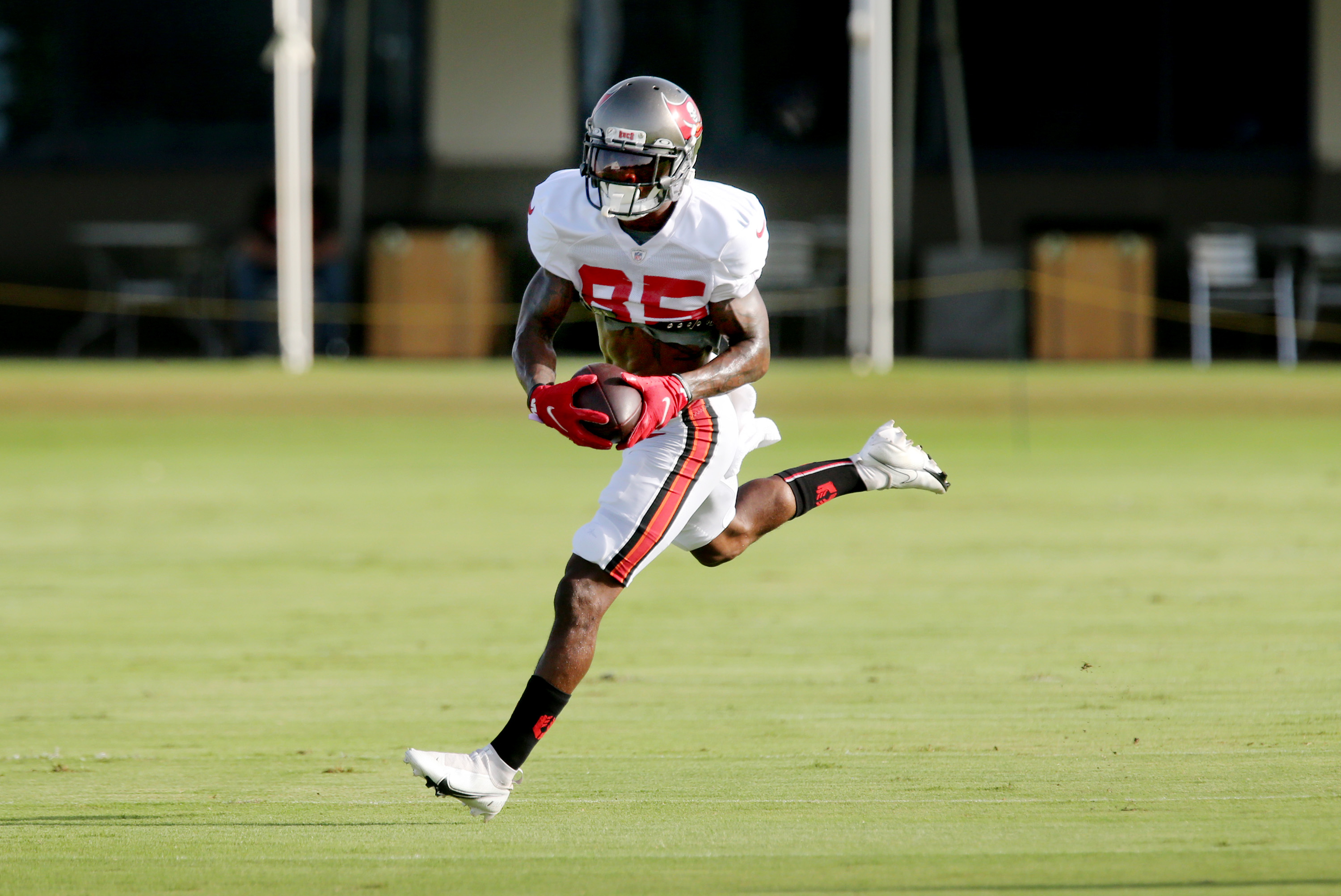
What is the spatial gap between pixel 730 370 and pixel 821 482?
1247 mm

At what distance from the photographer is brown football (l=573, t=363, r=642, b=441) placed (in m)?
4.95

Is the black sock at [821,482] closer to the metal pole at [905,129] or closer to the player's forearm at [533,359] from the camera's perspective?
the player's forearm at [533,359]

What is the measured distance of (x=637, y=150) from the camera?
5.22m

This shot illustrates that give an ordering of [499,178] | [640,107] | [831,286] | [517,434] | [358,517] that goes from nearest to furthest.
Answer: [640,107], [358,517], [517,434], [831,286], [499,178]

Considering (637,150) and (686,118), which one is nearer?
(637,150)

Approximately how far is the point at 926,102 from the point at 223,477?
36.4 ft

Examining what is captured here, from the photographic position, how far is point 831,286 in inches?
824

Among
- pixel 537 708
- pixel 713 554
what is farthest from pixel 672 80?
pixel 537 708

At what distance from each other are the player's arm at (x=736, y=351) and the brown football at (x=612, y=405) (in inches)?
11.3

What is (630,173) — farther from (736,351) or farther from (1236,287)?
(1236,287)

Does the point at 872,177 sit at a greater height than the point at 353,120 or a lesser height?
lesser

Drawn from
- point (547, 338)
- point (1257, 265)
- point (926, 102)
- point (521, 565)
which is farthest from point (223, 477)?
point (1257, 265)

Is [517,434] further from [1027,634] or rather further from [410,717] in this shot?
[410,717]

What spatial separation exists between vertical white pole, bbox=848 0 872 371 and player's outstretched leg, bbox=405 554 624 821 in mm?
12842
